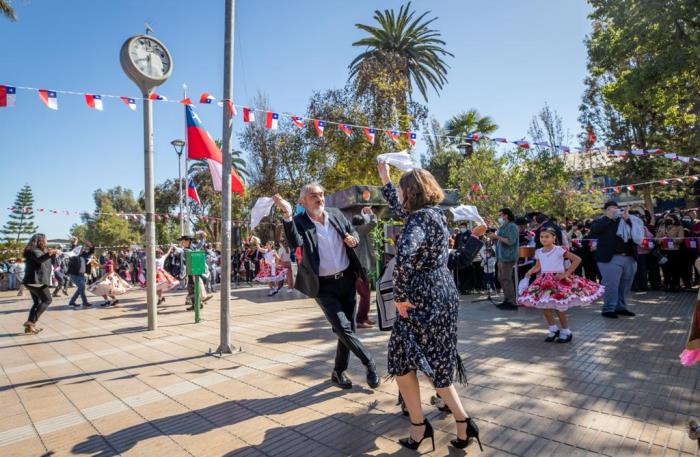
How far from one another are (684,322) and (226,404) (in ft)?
23.3

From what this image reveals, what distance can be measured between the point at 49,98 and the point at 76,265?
6.68 m

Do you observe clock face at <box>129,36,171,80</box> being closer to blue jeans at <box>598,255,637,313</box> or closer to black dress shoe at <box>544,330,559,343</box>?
black dress shoe at <box>544,330,559,343</box>

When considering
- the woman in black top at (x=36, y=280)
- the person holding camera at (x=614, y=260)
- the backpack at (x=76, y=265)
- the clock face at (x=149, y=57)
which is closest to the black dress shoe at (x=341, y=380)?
the person holding camera at (x=614, y=260)

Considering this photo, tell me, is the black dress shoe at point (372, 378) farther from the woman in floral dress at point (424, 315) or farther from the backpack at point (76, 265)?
the backpack at point (76, 265)

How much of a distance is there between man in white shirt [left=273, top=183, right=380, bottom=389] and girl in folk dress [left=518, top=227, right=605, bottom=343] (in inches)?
115

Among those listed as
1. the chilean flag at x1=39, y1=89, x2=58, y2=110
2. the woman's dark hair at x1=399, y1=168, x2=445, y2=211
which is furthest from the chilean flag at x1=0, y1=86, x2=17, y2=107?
the woman's dark hair at x1=399, y1=168, x2=445, y2=211

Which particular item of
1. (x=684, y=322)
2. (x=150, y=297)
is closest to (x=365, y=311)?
(x=150, y=297)

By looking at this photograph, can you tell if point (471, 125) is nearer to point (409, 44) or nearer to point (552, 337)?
point (409, 44)

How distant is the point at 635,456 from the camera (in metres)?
2.69

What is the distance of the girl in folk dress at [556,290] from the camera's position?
18.5 feet

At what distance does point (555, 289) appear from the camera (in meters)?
5.72

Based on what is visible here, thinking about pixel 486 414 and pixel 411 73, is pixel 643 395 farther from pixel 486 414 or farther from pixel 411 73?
pixel 411 73

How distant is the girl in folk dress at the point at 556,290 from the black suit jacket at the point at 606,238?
1.73 metres

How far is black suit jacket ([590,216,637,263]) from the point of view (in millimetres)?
7348
